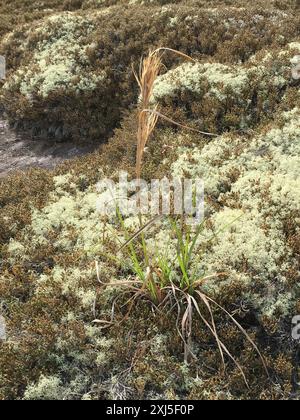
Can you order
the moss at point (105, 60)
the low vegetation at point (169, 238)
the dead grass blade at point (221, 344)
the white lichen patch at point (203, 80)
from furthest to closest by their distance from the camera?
the moss at point (105, 60) < the white lichen patch at point (203, 80) < the low vegetation at point (169, 238) < the dead grass blade at point (221, 344)

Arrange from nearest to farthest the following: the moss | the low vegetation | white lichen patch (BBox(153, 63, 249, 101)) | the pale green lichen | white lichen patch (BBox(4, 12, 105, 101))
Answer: the pale green lichen
the low vegetation
white lichen patch (BBox(153, 63, 249, 101))
the moss
white lichen patch (BBox(4, 12, 105, 101))

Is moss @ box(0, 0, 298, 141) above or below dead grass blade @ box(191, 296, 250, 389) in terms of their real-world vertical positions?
above

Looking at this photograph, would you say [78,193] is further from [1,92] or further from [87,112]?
[1,92]

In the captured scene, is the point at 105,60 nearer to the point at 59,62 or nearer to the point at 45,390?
the point at 59,62

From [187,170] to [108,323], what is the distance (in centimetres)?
370

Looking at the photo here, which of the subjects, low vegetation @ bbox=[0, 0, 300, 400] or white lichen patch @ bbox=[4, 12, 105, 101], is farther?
white lichen patch @ bbox=[4, 12, 105, 101]

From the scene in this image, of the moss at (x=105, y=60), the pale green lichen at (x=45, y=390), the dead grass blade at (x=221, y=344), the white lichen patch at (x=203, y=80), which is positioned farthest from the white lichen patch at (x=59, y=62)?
the pale green lichen at (x=45, y=390)

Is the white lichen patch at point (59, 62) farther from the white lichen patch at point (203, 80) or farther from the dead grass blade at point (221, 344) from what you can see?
the dead grass blade at point (221, 344)

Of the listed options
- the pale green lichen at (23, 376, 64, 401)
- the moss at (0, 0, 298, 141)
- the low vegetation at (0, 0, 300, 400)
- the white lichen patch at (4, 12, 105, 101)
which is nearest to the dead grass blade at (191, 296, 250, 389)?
the low vegetation at (0, 0, 300, 400)

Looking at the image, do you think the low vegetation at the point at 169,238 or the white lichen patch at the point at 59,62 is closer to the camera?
the low vegetation at the point at 169,238

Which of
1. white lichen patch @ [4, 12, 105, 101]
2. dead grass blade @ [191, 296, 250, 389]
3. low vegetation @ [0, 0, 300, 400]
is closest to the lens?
dead grass blade @ [191, 296, 250, 389]

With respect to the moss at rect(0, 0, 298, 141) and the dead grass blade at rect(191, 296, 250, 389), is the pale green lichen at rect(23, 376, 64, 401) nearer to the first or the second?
the dead grass blade at rect(191, 296, 250, 389)

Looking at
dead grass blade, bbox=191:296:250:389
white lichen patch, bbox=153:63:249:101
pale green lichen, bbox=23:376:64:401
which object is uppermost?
white lichen patch, bbox=153:63:249:101

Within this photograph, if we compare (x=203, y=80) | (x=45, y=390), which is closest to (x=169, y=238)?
(x=45, y=390)
